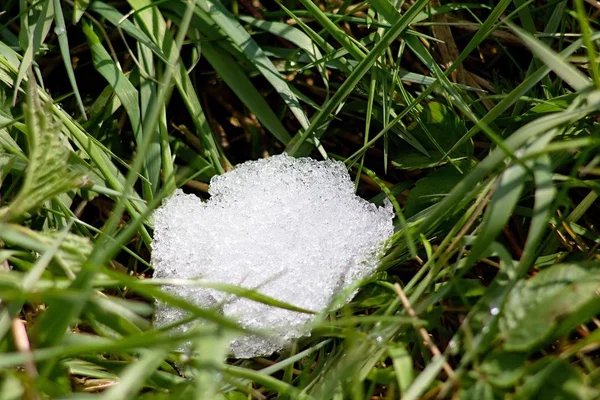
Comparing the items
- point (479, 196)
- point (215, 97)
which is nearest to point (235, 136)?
point (215, 97)

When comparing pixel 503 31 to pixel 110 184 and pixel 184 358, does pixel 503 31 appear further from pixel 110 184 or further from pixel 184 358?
pixel 184 358

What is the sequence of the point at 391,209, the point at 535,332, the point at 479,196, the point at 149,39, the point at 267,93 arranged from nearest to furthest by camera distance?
1. the point at 535,332
2. the point at 479,196
3. the point at 391,209
4. the point at 149,39
5. the point at 267,93

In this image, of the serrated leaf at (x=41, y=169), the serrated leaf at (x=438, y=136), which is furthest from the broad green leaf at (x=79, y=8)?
the serrated leaf at (x=438, y=136)

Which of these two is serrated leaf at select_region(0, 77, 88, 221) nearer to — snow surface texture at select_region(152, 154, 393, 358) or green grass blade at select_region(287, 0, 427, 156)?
snow surface texture at select_region(152, 154, 393, 358)

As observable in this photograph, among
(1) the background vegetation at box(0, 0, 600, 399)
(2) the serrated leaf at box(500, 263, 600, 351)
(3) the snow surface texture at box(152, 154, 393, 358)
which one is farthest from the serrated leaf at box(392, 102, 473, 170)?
(2) the serrated leaf at box(500, 263, 600, 351)

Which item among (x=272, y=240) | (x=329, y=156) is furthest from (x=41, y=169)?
(x=329, y=156)

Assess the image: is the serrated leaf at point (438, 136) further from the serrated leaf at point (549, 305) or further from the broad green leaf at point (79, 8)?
the broad green leaf at point (79, 8)
